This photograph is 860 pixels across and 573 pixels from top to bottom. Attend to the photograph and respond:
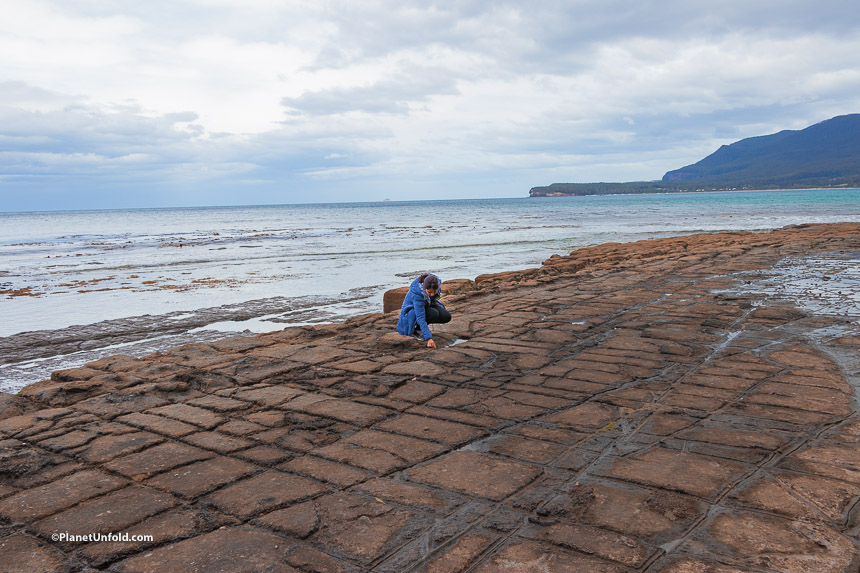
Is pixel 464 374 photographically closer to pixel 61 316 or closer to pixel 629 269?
pixel 629 269

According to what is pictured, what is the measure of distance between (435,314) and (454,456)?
3353 millimetres

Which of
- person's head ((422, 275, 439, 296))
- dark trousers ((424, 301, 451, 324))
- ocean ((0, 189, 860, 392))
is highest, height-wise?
person's head ((422, 275, 439, 296))

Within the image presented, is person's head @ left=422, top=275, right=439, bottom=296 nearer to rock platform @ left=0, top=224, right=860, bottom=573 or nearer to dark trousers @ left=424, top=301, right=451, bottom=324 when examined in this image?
dark trousers @ left=424, top=301, right=451, bottom=324

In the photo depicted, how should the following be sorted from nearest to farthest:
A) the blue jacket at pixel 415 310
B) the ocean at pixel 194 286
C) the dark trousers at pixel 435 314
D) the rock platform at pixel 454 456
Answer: the rock platform at pixel 454 456 → the blue jacket at pixel 415 310 → the dark trousers at pixel 435 314 → the ocean at pixel 194 286

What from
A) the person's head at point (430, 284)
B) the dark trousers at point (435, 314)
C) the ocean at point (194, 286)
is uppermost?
the person's head at point (430, 284)

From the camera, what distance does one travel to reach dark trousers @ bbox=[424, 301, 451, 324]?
21.9 feet

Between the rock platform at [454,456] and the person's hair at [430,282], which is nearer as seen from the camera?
the rock platform at [454,456]

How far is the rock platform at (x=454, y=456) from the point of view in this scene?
2.46 m

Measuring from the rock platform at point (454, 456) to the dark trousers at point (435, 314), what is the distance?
0.32m

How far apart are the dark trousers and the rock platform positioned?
321mm

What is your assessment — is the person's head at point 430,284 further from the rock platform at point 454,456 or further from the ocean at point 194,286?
the ocean at point 194,286

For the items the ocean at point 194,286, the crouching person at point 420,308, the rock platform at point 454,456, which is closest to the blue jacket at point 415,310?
the crouching person at point 420,308

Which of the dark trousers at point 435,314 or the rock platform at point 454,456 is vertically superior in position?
the dark trousers at point 435,314

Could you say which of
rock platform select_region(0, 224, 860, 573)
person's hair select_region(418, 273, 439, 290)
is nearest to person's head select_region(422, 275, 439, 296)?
person's hair select_region(418, 273, 439, 290)
